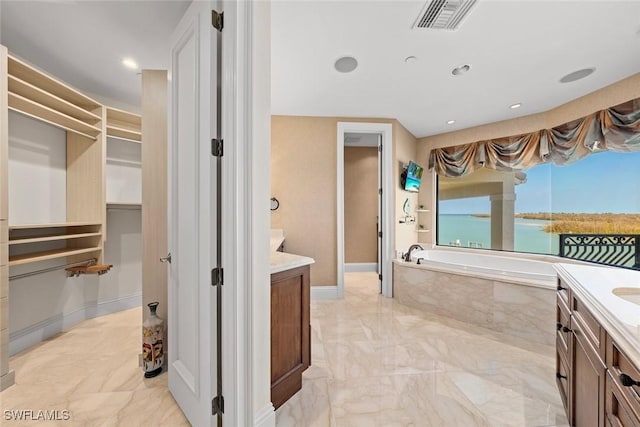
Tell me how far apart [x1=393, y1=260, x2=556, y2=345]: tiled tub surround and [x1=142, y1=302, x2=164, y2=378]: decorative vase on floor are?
9.10 feet

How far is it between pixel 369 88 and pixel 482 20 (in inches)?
48.8

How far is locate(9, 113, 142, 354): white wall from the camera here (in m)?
2.24

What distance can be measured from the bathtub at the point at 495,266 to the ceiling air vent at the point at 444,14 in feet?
7.77

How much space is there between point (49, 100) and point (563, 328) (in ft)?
13.4

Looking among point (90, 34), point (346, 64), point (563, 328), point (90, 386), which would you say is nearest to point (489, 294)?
point (563, 328)

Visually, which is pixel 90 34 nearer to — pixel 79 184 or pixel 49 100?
pixel 49 100

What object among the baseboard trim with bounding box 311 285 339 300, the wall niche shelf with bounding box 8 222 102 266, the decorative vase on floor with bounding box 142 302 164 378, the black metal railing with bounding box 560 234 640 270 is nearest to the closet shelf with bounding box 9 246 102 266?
the wall niche shelf with bounding box 8 222 102 266

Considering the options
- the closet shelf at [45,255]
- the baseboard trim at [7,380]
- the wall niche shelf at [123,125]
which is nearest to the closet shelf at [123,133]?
the wall niche shelf at [123,125]

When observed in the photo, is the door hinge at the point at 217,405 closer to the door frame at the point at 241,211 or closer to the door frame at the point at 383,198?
the door frame at the point at 241,211

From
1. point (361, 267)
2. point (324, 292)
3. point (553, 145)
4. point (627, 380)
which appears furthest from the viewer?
point (361, 267)

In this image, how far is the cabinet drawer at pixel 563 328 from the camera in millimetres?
1457

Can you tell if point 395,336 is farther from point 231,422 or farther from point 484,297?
point 231,422

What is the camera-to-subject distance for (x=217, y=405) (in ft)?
4.34

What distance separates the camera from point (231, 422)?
1.25 meters
